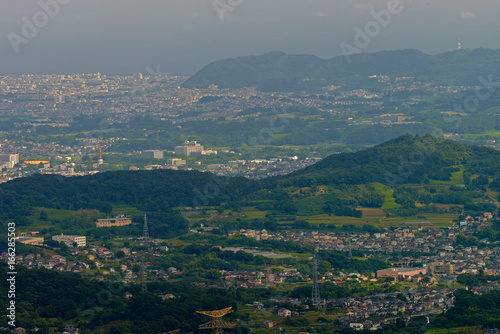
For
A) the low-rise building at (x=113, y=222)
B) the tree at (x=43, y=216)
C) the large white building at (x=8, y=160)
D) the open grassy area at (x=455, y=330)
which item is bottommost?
the open grassy area at (x=455, y=330)

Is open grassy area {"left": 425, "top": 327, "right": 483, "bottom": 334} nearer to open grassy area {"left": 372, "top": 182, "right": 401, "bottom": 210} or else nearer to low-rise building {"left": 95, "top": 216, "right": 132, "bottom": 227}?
open grassy area {"left": 372, "top": 182, "right": 401, "bottom": 210}

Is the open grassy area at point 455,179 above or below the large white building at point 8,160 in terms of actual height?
below

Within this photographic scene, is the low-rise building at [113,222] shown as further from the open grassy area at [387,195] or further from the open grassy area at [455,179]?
the open grassy area at [455,179]

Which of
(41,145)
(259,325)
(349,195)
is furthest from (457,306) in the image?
(41,145)

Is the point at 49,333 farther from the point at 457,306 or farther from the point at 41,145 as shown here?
the point at 41,145

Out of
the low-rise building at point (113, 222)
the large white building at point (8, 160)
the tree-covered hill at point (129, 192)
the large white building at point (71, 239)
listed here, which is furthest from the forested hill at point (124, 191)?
the large white building at point (8, 160)

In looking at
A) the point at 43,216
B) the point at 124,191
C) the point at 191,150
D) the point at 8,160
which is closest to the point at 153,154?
the point at 191,150
